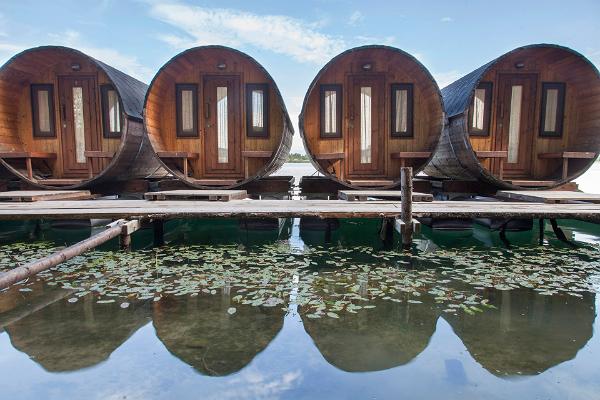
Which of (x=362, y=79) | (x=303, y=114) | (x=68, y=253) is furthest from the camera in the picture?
(x=362, y=79)

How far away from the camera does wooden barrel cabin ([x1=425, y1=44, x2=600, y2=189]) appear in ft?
24.9

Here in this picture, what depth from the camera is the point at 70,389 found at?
2361 mm

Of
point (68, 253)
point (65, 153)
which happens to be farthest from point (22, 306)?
point (65, 153)

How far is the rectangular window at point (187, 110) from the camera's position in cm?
805

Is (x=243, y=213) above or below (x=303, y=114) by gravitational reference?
below

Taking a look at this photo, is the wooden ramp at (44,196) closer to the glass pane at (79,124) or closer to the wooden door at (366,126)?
the glass pane at (79,124)

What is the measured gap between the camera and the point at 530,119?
809 cm

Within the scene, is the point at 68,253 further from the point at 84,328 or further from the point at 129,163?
the point at 129,163

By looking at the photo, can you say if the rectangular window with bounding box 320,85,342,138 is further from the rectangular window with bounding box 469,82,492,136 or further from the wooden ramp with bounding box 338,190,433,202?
the rectangular window with bounding box 469,82,492,136

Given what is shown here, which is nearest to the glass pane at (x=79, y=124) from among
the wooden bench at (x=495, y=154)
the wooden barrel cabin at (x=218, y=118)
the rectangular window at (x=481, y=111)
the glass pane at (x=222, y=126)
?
the wooden barrel cabin at (x=218, y=118)

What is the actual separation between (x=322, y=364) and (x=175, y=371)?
97cm

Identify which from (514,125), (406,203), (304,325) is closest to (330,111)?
(406,203)

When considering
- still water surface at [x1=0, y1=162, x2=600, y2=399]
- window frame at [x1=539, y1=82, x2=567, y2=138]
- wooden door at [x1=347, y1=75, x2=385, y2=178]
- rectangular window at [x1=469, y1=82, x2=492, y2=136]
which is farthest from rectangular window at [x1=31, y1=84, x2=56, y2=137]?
window frame at [x1=539, y1=82, x2=567, y2=138]

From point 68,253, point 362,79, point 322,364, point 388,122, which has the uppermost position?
point 362,79
